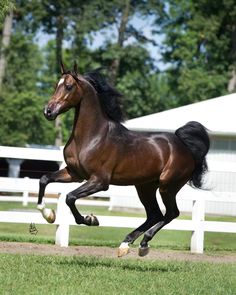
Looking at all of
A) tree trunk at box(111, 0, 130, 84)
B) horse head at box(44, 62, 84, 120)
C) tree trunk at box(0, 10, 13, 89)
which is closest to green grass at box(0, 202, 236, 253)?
horse head at box(44, 62, 84, 120)

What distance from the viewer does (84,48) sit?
46.9 meters

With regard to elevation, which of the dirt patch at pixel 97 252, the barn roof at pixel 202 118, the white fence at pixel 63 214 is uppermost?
the white fence at pixel 63 214

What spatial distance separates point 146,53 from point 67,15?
5.68 meters

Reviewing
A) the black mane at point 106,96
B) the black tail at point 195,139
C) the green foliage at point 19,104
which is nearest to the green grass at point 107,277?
the black tail at point 195,139

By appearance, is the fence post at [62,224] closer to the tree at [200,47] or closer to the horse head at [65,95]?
the horse head at [65,95]

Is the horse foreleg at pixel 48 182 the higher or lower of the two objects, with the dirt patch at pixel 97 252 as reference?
higher

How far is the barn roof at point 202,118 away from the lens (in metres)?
26.0

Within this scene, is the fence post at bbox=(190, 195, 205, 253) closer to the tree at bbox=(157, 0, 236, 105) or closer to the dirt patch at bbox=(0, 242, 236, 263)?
the dirt patch at bbox=(0, 242, 236, 263)

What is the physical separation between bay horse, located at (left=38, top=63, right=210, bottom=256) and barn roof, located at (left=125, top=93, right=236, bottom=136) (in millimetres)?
15401

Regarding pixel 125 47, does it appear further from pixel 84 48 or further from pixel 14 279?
pixel 14 279

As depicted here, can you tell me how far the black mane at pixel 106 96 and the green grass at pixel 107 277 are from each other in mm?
2039

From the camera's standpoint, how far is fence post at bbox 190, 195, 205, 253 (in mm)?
12547

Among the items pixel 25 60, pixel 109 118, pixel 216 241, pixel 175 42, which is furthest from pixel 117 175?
pixel 25 60

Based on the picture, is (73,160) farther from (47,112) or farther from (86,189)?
(47,112)
